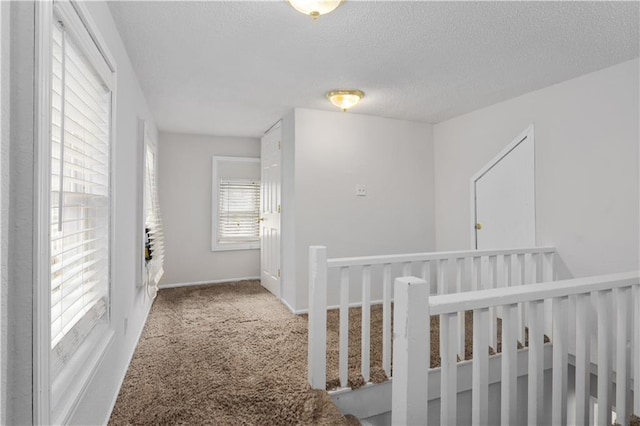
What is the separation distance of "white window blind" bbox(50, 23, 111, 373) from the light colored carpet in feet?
2.10

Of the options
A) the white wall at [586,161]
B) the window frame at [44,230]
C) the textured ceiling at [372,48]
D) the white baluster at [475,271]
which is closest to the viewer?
the window frame at [44,230]

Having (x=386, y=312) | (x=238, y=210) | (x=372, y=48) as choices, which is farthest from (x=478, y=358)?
(x=238, y=210)

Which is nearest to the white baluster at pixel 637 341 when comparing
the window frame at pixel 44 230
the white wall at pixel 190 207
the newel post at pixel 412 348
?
the newel post at pixel 412 348

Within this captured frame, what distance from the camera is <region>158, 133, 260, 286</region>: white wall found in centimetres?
464

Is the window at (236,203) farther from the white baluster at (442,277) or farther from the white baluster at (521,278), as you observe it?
the white baluster at (521,278)

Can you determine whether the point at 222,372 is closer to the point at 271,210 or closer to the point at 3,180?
the point at 3,180

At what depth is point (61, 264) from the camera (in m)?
1.22

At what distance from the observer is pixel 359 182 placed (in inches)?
148

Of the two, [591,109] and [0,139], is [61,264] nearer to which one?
[0,139]

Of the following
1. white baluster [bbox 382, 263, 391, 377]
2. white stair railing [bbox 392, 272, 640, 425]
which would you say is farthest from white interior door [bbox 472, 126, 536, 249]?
white baluster [bbox 382, 263, 391, 377]

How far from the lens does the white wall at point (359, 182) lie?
3.51 meters

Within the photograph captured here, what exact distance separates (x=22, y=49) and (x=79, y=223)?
789 millimetres

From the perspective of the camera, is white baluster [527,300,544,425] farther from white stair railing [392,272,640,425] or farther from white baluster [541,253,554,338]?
white baluster [541,253,554,338]

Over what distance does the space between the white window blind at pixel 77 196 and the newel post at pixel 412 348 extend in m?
1.11
